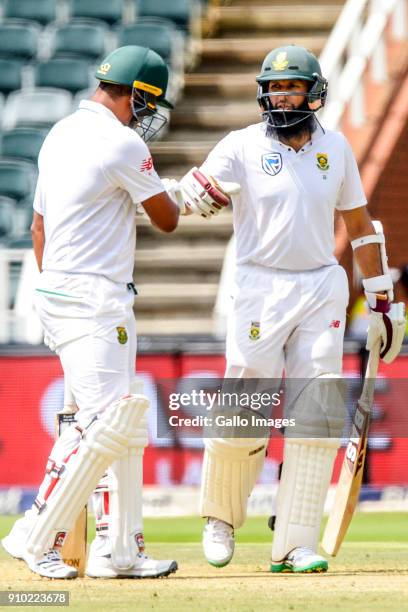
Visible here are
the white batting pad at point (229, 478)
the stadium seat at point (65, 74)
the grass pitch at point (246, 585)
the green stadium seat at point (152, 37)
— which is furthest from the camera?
the stadium seat at point (65, 74)

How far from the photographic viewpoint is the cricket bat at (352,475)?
6031mm

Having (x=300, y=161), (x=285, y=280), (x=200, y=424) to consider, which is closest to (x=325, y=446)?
(x=285, y=280)

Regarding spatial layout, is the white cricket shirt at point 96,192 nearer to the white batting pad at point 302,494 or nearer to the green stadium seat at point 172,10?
the white batting pad at point 302,494

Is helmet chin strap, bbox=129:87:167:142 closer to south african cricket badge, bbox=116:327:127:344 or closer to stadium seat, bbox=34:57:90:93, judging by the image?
south african cricket badge, bbox=116:327:127:344

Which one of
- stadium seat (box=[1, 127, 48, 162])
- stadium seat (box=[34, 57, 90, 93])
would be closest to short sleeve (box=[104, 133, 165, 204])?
stadium seat (box=[1, 127, 48, 162])

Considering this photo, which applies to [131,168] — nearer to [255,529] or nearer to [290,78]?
[290,78]

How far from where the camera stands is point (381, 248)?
6086 mm

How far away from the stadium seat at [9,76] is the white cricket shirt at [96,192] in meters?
9.37

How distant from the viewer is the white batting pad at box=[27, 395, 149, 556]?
209 inches

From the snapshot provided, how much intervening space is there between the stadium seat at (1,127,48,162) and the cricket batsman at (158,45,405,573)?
7.83 m

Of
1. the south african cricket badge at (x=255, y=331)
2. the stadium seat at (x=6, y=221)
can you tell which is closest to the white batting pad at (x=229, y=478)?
the south african cricket badge at (x=255, y=331)

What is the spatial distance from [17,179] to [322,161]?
7.56 meters

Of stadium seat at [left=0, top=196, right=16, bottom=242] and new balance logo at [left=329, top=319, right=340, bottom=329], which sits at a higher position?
stadium seat at [left=0, top=196, right=16, bottom=242]

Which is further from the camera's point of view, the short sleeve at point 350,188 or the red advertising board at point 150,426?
the red advertising board at point 150,426
